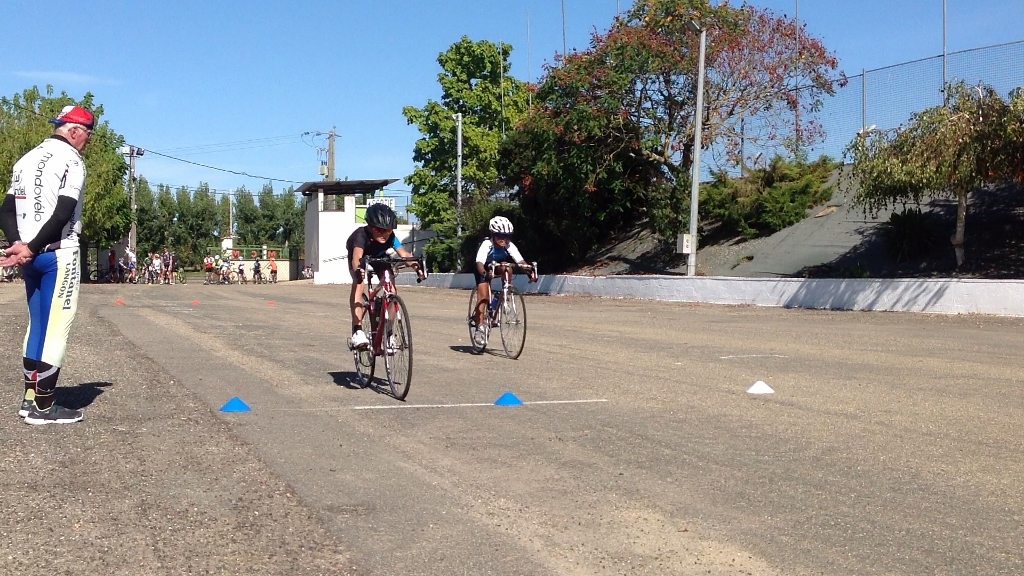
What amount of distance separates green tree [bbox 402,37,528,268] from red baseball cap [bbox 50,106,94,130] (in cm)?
5372

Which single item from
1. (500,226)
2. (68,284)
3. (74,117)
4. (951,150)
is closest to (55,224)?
(68,284)

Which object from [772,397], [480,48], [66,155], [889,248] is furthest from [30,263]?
[480,48]

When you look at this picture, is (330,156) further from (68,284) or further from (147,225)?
(68,284)

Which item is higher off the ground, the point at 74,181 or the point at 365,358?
the point at 74,181

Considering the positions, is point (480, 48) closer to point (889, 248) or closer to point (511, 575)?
point (889, 248)

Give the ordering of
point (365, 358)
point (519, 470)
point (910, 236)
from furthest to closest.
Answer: point (910, 236) → point (365, 358) → point (519, 470)

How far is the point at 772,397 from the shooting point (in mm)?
9242

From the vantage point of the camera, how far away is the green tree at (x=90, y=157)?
5522cm

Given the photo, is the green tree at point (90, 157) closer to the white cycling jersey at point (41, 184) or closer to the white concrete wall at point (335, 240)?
the white concrete wall at point (335, 240)

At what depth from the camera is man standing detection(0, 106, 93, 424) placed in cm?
668

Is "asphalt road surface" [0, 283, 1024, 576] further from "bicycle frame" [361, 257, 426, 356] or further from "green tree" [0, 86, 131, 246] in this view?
"green tree" [0, 86, 131, 246]

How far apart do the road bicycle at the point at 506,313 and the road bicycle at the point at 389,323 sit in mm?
3074

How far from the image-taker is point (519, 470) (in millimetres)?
6117

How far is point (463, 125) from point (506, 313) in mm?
49831
